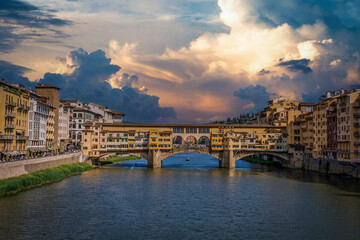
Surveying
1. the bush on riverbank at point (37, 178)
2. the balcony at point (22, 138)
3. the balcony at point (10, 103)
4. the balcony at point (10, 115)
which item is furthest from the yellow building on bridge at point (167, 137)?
the balcony at point (10, 103)

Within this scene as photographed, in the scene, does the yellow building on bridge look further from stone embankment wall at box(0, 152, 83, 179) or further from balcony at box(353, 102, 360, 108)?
balcony at box(353, 102, 360, 108)

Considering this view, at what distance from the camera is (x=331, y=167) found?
7650cm

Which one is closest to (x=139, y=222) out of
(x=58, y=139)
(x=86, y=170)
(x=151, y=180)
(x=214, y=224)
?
(x=214, y=224)

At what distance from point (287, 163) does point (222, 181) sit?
36.3 meters

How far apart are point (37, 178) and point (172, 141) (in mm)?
44714

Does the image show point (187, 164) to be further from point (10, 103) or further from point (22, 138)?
point (10, 103)

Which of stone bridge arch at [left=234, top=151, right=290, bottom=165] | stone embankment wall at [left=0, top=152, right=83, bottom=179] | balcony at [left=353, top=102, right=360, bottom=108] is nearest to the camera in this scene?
stone embankment wall at [left=0, top=152, right=83, bottom=179]

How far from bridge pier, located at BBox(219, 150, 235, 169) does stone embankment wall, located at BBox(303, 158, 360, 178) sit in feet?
56.1

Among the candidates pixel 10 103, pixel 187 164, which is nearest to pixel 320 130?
pixel 187 164

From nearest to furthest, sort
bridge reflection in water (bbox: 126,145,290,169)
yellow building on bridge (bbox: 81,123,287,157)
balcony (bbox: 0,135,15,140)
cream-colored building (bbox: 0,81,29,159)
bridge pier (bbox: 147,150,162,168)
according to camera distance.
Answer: balcony (bbox: 0,135,15,140)
cream-colored building (bbox: 0,81,29,159)
bridge pier (bbox: 147,150,162,168)
yellow building on bridge (bbox: 81,123,287,157)
bridge reflection in water (bbox: 126,145,290,169)

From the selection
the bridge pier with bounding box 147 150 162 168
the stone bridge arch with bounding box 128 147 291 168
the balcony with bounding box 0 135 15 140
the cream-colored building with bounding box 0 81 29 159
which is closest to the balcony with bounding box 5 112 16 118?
the cream-colored building with bounding box 0 81 29 159

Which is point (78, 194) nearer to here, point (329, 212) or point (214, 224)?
point (214, 224)

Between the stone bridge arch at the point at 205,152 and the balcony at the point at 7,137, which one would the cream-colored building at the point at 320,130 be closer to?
the stone bridge arch at the point at 205,152

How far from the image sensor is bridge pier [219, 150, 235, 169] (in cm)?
9181
